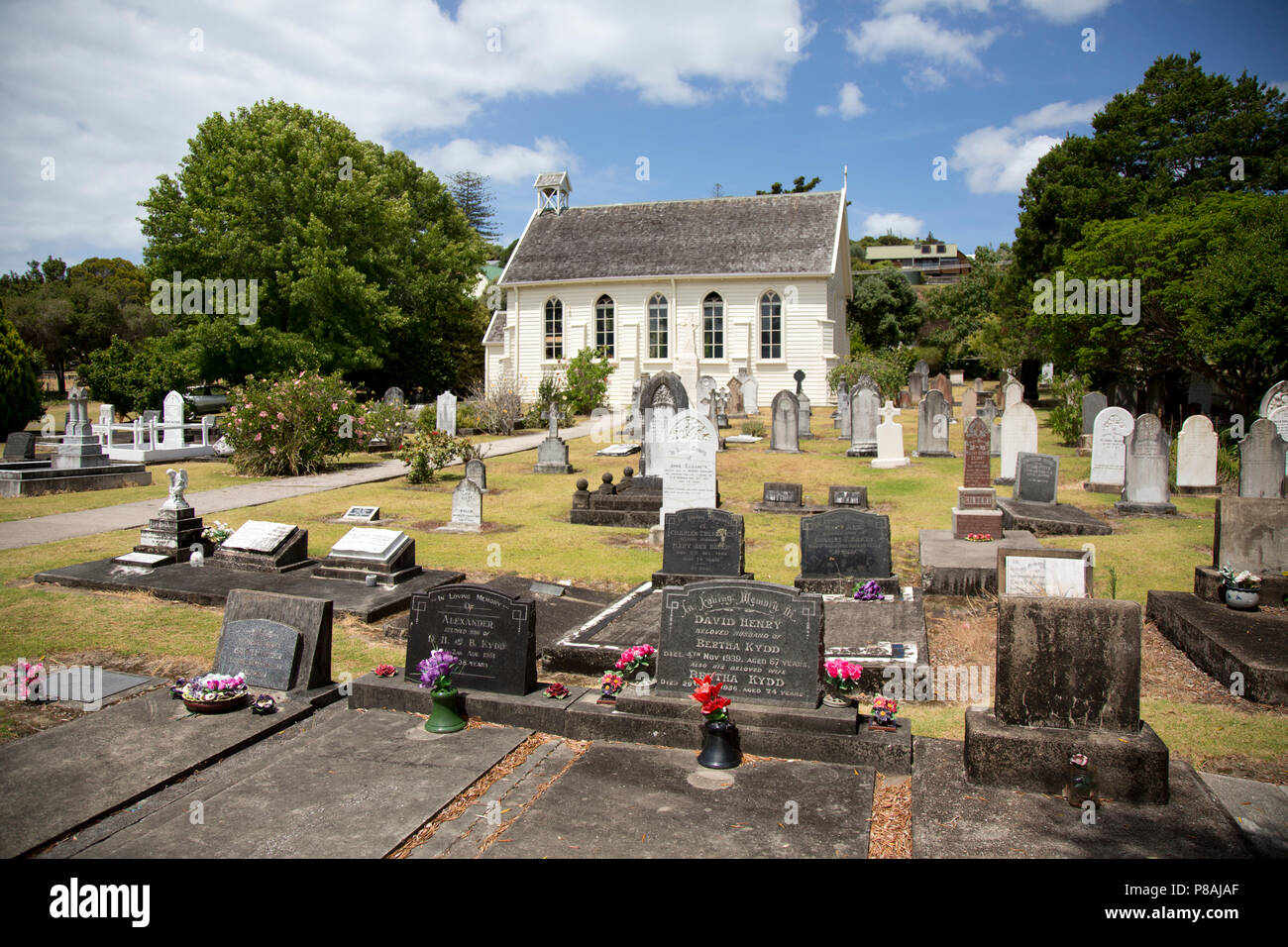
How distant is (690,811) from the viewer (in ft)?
15.9

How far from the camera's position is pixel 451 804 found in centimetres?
504

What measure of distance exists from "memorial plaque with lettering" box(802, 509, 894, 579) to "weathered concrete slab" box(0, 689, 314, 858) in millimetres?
5517

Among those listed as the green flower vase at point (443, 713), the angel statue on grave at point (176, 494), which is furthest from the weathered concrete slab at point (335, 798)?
the angel statue on grave at point (176, 494)

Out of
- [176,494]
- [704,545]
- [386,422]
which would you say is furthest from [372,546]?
[386,422]

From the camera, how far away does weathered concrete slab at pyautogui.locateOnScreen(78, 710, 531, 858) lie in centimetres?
452

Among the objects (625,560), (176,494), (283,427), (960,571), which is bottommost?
(625,560)

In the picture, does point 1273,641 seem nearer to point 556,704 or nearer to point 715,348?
point 556,704

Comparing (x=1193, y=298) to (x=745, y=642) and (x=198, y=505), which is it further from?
(x=198, y=505)

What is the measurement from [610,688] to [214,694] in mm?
2874

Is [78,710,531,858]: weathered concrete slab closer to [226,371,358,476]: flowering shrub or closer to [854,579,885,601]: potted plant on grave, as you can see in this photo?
[854,579,885,601]: potted plant on grave

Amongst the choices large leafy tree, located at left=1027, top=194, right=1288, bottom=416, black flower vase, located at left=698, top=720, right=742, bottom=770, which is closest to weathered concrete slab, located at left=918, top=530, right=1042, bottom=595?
black flower vase, located at left=698, top=720, right=742, bottom=770

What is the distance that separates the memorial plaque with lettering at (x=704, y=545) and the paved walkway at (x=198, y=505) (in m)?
8.94

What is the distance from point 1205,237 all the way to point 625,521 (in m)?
17.7

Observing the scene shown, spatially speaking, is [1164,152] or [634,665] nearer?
[634,665]
